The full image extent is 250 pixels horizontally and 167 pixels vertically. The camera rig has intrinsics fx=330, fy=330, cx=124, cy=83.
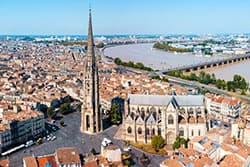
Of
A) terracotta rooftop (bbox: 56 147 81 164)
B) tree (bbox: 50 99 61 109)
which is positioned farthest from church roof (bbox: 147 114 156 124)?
tree (bbox: 50 99 61 109)

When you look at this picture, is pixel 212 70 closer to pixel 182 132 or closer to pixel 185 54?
pixel 185 54

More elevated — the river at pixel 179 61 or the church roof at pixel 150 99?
the church roof at pixel 150 99

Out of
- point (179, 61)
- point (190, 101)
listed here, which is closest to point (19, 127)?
point (190, 101)

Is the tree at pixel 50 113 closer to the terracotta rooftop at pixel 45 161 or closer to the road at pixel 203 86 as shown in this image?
the terracotta rooftop at pixel 45 161

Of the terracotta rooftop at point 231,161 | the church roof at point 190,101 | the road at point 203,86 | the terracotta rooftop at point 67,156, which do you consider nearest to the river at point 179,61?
the road at point 203,86

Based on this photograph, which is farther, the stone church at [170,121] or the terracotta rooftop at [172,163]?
the stone church at [170,121]

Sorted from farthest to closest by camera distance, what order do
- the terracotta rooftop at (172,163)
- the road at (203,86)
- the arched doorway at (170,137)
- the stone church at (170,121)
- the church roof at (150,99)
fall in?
the road at (203,86)
the church roof at (150,99)
the arched doorway at (170,137)
the stone church at (170,121)
the terracotta rooftop at (172,163)

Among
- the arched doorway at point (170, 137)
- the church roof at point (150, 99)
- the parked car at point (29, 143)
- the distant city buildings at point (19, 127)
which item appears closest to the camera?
the distant city buildings at point (19, 127)

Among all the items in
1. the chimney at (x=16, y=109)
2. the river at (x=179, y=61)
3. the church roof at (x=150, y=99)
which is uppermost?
the church roof at (x=150, y=99)

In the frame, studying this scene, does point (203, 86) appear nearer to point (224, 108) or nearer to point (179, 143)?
point (224, 108)
